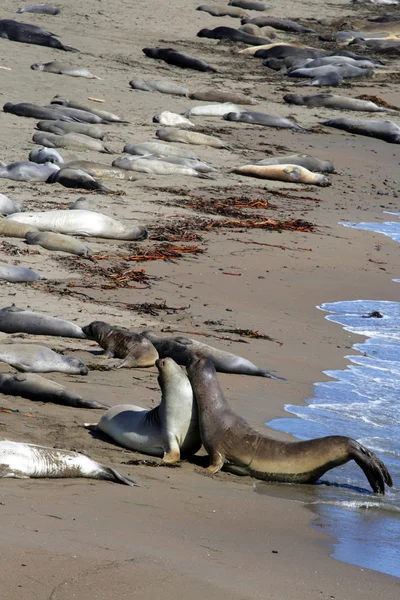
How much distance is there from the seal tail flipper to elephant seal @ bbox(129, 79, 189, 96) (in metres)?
12.7

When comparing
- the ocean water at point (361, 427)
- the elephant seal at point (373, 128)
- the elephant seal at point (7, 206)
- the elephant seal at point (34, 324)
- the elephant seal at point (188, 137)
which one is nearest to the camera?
the ocean water at point (361, 427)

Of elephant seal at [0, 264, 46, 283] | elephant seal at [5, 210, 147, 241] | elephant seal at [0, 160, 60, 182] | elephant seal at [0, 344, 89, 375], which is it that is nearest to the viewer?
elephant seal at [0, 344, 89, 375]

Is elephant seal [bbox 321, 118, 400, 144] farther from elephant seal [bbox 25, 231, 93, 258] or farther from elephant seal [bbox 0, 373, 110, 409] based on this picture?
elephant seal [bbox 0, 373, 110, 409]

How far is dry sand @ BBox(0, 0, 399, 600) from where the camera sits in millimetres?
3061

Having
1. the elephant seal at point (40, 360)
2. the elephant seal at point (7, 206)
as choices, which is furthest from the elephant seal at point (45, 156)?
the elephant seal at point (40, 360)

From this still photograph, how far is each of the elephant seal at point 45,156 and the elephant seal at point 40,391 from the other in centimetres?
620

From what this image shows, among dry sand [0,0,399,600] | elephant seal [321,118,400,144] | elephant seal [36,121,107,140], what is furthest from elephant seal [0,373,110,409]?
elephant seal [321,118,400,144]

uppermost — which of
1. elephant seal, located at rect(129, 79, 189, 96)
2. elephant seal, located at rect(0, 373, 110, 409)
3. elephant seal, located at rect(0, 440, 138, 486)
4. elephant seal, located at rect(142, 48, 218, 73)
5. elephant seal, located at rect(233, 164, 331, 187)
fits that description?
elephant seal, located at rect(142, 48, 218, 73)

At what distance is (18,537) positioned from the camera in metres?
3.07

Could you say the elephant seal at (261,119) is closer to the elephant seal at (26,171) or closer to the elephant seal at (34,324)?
the elephant seal at (26,171)

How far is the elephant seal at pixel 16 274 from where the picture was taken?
7.23 metres

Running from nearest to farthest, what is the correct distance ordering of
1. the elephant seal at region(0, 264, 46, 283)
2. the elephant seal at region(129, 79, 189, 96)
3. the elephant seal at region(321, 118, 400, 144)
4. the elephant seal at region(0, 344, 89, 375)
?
the elephant seal at region(0, 344, 89, 375) < the elephant seal at region(0, 264, 46, 283) < the elephant seal at region(321, 118, 400, 144) < the elephant seal at region(129, 79, 189, 96)

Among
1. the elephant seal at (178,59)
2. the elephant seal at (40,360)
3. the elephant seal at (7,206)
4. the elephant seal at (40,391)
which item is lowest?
the elephant seal at (7,206)

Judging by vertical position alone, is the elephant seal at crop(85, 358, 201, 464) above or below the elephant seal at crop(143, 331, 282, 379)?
above
